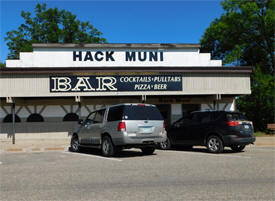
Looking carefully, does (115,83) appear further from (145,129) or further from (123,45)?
(145,129)

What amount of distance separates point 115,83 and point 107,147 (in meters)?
8.58

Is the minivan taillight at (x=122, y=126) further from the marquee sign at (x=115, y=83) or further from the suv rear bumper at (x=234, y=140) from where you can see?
the marquee sign at (x=115, y=83)

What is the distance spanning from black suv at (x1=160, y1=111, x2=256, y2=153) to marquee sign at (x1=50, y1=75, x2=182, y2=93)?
649cm

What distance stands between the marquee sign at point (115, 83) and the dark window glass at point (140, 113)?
823 centimetres

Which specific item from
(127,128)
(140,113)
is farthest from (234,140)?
(127,128)

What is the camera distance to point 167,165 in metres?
9.40

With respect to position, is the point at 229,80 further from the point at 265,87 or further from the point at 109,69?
the point at 265,87

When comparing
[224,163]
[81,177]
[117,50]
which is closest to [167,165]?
[224,163]

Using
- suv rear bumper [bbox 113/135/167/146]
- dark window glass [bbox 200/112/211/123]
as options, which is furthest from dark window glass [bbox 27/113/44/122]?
dark window glass [bbox 200/112/211/123]

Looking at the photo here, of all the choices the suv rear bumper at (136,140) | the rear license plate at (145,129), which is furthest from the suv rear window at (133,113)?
the suv rear bumper at (136,140)

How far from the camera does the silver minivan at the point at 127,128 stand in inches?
445

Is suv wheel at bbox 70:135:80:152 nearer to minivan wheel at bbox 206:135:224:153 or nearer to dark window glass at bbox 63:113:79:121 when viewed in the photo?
minivan wheel at bbox 206:135:224:153

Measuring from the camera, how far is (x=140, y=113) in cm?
1172

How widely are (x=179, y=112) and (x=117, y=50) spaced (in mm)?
6463
